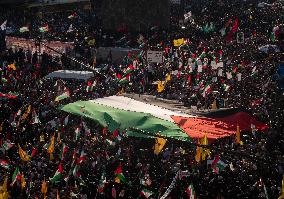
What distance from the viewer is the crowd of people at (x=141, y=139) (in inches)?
543

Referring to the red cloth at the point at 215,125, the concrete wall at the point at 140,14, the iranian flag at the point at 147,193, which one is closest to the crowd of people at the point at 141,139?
the iranian flag at the point at 147,193

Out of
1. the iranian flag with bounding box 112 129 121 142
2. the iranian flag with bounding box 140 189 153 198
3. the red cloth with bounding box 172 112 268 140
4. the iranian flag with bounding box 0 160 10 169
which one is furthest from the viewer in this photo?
the iranian flag with bounding box 112 129 121 142

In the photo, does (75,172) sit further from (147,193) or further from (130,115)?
(130,115)

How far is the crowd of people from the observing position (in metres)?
13.8

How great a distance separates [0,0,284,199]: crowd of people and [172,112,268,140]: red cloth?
508mm

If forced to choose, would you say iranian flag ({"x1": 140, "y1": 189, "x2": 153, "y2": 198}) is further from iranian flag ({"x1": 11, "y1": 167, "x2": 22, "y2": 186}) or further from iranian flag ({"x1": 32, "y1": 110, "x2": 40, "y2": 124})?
iranian flag ({"x1": 32, "y1": 110, "x2": 40, "y2": 124})

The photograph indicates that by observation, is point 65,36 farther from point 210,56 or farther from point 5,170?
point 5,170

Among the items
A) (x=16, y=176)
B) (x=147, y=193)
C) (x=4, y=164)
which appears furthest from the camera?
(x=4, y=164)

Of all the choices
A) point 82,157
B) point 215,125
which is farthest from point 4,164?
point 215,125

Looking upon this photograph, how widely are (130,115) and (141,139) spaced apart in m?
1.27

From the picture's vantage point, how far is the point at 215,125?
16.0 m

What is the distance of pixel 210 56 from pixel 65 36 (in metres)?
14.5

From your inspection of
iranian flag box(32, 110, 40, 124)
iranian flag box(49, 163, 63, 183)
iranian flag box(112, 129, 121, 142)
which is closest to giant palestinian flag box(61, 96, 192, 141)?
iranian flag box(112, 129, 121, 142)

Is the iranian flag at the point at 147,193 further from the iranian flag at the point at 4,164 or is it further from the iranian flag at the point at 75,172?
the iranian flag at the point at 4,164
